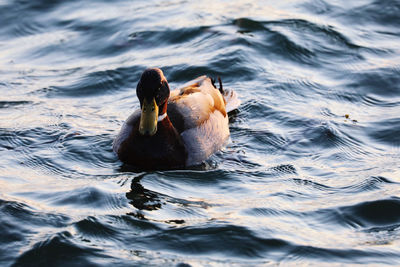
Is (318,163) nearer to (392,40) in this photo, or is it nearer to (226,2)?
(392,40)

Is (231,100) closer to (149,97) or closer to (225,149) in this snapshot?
(225,149)

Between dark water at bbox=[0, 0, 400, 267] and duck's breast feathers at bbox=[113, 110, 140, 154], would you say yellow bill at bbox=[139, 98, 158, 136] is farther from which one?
dark water at bbox=[0, 0, 400, 267]

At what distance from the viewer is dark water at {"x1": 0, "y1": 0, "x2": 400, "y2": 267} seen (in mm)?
5965

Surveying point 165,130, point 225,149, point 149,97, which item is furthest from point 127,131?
point 225,149

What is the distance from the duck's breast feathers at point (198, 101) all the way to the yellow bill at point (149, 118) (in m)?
0.58

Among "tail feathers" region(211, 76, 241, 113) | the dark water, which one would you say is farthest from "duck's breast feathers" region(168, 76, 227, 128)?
the dark water

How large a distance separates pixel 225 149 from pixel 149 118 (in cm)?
122

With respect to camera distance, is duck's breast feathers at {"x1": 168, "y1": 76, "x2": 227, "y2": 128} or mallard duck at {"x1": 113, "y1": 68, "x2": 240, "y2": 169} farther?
duck's breast feathers at {"x1": 168, "y1": 76, "x2": 227, "y2": 128}

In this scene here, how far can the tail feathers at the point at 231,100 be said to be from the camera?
9276 millimetres

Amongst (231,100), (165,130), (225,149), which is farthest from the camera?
(231,100)

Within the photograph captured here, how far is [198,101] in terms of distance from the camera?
846cm

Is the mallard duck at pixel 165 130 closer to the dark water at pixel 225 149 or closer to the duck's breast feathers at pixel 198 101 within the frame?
the duck's breast feathers at pixel 198 101

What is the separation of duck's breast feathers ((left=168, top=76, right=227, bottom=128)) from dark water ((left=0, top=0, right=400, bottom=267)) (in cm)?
42

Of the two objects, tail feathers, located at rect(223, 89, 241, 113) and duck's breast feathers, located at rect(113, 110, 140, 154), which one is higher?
duck's breast feathers, located at rect(113, 110, 140, 154)
